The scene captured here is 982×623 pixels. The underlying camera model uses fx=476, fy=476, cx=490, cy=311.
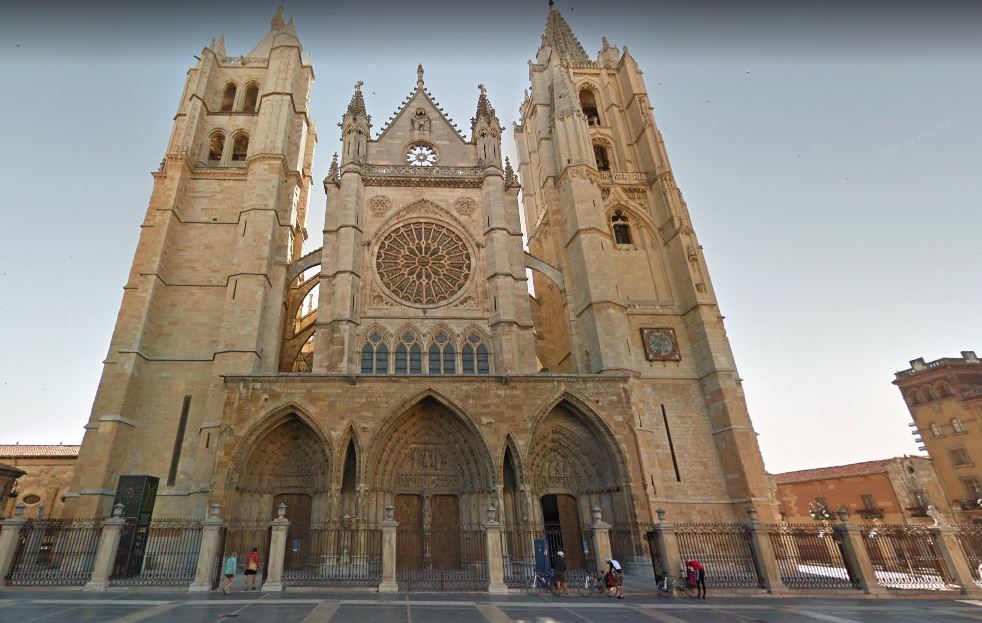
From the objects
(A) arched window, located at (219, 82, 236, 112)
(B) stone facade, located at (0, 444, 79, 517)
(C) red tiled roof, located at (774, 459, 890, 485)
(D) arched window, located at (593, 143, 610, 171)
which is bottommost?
(C) red tiled roof, located at (774, 459, 890, 485)

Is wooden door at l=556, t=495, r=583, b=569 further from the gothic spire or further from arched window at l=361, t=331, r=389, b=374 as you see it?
the gothic spire

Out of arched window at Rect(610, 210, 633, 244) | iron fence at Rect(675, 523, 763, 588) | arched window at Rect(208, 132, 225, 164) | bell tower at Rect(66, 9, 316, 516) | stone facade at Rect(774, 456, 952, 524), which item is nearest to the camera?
iron fence at Rect(675, 523, 763, 588)

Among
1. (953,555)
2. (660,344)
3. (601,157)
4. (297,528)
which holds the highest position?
(601,157)

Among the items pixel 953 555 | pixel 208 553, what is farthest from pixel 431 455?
pixel 953 555

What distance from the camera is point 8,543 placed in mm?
10656

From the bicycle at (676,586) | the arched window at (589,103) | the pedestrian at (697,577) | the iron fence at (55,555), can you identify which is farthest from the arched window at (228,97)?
the pedestrian at (697,577)

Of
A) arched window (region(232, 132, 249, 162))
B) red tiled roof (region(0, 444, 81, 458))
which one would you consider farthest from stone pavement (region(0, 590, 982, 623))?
red tiled roof (region(0, 444, 81, 458))

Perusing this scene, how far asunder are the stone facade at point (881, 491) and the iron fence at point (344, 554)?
21.7 meters

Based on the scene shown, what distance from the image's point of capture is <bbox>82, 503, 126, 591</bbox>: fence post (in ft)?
33.8

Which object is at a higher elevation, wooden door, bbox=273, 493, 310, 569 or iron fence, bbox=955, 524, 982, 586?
wooden door, bbox=273, 493, 310, 569

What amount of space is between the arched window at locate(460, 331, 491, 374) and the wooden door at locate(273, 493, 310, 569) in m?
6.55

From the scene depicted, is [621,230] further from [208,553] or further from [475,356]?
[208,553]

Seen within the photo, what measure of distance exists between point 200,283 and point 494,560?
15.7 meters

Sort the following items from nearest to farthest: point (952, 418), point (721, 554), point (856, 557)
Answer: point (856, 557), point (721, 554), point (952, 418)
